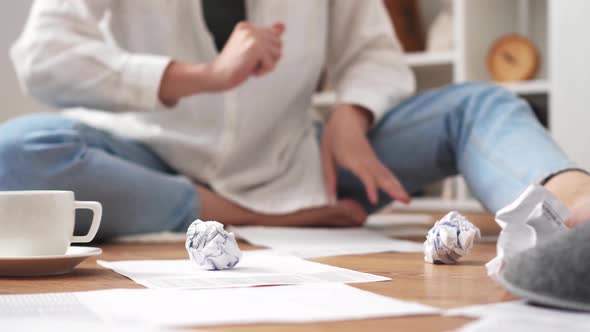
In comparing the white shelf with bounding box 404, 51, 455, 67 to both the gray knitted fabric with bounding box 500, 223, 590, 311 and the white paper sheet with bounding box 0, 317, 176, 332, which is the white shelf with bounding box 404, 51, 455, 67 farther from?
the white paper sheet with bounding box 0, 317, 176, 332

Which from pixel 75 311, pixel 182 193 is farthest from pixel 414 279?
pixel 182 193

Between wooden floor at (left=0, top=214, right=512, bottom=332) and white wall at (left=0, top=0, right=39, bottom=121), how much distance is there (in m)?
1.29

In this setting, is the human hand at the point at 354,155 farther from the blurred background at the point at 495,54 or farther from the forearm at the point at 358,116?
the blurred background at the point at 495,54

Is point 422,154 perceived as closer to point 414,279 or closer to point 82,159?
point 82,159

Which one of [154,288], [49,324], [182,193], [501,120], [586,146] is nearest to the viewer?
[49,324]

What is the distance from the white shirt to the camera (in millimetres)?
1407

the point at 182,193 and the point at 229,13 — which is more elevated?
the point at 229,13

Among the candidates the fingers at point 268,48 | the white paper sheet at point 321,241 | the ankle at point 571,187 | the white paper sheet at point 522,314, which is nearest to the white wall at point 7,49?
the white paper sheet at point 321,241

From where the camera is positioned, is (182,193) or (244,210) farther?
(244,210)

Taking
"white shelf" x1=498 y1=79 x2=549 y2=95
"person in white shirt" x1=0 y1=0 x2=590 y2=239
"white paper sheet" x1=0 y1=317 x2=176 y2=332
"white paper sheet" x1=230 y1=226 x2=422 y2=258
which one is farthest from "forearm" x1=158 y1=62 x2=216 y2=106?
"white shelf" x1=498 y1=79 x2=549 y2=95

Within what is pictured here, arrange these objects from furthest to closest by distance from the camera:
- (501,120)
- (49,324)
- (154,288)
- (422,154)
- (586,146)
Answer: (586,146), (422,154), (501,120), (154,288), (49,324)

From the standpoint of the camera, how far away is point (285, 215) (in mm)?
1557

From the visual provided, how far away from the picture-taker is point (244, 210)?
1.53 metres

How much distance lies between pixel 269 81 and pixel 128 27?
0.28 m
